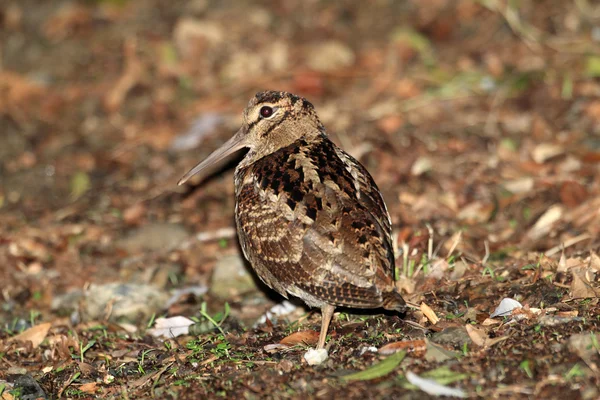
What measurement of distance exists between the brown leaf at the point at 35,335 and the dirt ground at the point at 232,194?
0.01 meters

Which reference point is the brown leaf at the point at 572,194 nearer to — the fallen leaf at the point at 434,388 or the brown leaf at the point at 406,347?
the brown leaf at the point at 406,347

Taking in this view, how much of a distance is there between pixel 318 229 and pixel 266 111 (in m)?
1.73

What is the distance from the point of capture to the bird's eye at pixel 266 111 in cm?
727

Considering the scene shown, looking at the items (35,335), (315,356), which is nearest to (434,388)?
(315,356)

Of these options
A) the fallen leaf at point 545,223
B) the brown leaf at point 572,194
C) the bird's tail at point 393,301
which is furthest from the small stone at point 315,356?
the brown leaf at point 572,194

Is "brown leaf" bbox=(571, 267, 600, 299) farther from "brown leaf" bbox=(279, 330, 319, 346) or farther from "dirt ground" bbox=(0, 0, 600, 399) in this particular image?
"brown leaf" bbox=(279, 330, 319, 346)

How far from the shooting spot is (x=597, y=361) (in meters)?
5.08

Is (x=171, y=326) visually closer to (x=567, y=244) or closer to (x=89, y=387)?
(x=89, y=387)

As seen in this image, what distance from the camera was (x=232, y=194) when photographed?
9.39 m

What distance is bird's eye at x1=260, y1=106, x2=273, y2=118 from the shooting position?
727 centimetres

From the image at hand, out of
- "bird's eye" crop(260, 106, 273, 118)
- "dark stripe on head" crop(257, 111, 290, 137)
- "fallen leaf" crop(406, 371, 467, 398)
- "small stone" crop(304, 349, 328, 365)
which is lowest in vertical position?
"small stone" crop(304, 349, 328, 365)

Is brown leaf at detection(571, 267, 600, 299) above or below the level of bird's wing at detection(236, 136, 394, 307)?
below

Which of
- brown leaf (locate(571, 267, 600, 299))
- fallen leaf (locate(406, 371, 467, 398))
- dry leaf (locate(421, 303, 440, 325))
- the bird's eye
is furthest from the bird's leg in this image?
the bird's eye

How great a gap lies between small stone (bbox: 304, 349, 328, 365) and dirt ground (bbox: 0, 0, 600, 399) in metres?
0.06
